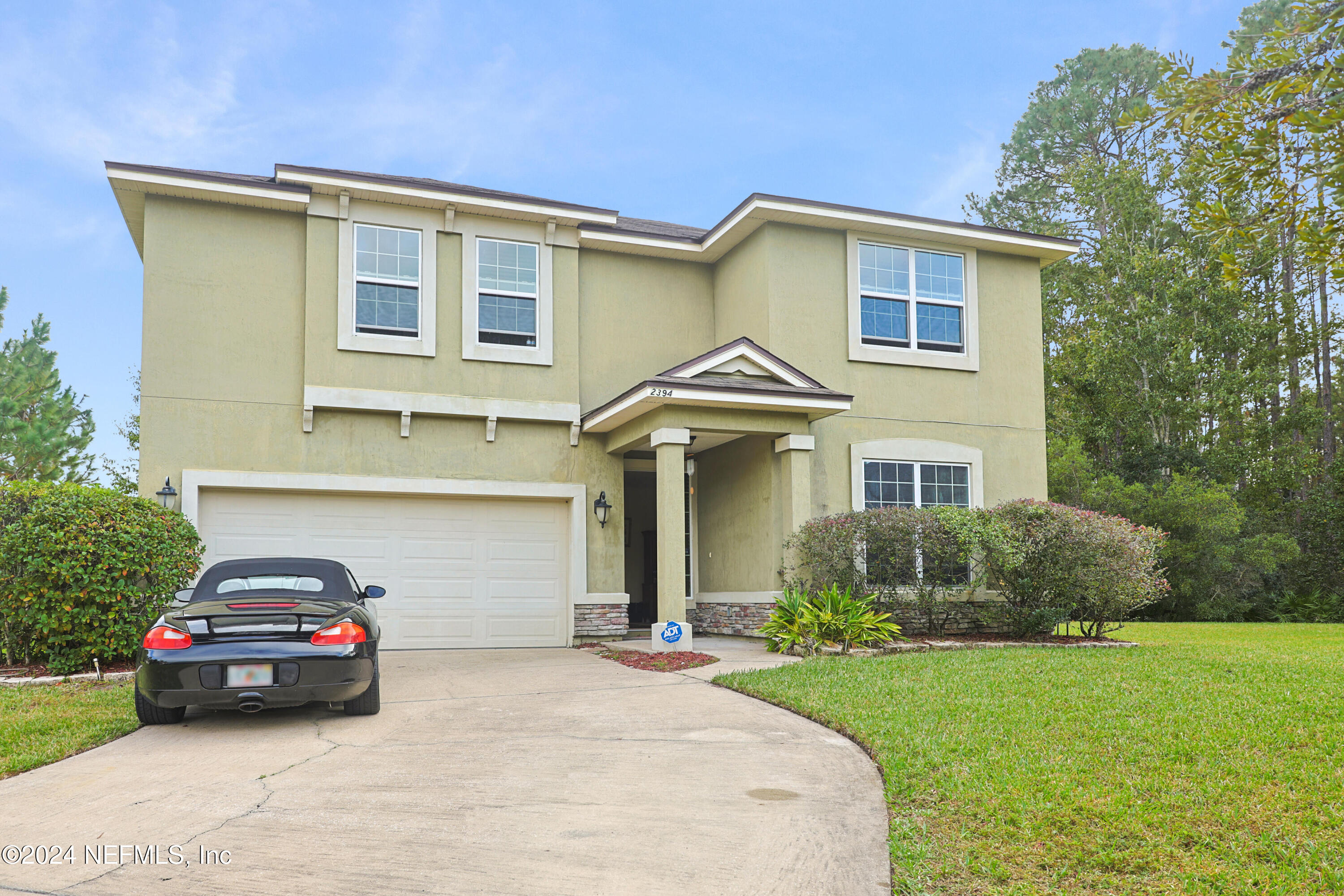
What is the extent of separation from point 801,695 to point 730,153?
1992cm

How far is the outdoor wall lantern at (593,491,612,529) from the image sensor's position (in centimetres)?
1484

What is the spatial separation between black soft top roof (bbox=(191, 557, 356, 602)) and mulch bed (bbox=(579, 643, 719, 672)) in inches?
148

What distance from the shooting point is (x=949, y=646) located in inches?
480

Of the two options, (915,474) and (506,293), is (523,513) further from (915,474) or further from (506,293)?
(915,474)

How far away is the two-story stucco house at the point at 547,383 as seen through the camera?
1350 cm

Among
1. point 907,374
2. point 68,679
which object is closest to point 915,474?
point 907,374

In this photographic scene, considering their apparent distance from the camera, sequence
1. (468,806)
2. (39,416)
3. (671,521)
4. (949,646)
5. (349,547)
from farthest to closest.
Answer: (39,416)
(349,547)
(671,521)
(949,646)
(468,806)

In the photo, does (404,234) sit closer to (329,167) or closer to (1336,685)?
(329,167)

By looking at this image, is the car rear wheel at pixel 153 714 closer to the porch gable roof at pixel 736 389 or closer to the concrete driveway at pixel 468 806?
the concrete driveway at pixel 468 806

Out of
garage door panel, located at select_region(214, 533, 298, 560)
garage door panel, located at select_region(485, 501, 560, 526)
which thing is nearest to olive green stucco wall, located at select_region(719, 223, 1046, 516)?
garage door panel, located at select_region(485, 501, 560, 526)

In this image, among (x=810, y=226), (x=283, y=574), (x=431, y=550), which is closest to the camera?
(x=283, y=574)

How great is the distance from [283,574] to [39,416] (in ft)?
77.4

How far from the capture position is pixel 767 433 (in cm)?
1390

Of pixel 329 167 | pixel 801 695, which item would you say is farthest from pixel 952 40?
pixel 801 695
